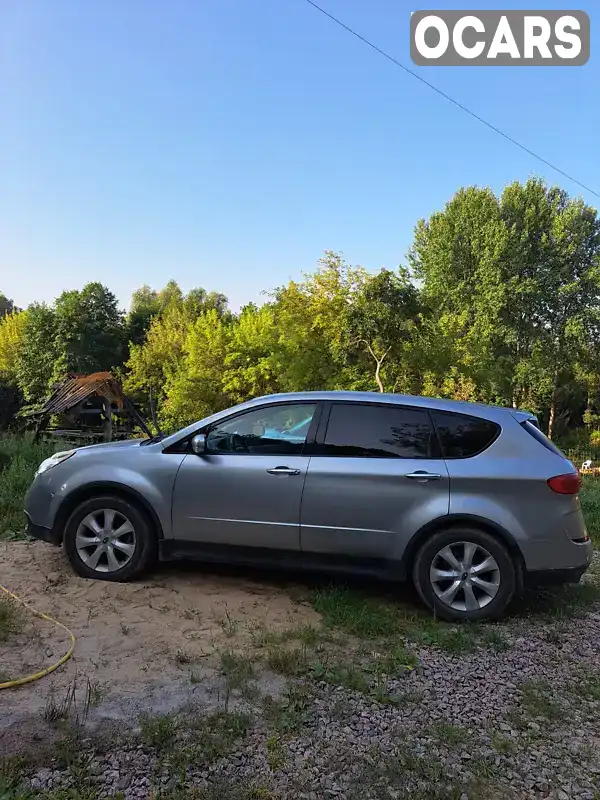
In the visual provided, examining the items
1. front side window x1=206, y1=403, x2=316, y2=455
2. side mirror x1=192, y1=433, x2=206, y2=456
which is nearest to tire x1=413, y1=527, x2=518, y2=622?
front side window x1=206, y1=403, x2=316, y2=455

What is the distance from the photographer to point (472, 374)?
2769 cm

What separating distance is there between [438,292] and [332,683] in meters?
28.7

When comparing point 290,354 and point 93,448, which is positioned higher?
point 290,354

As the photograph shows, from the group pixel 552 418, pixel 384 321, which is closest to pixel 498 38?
pixel 384 321

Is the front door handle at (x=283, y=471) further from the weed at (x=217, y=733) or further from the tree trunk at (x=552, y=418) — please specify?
the tree trunk at (x=552, y=418)

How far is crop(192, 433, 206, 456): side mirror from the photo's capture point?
461 cm

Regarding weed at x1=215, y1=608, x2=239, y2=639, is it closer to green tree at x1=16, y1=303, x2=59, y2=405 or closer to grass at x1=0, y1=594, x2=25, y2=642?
grass at x1=0, y1=594, x2=25, y2=642

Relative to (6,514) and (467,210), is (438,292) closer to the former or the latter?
(467,210)

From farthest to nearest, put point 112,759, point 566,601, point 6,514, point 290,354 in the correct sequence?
point 290,354 → point 6,514 → point 566,601 → point 112,759

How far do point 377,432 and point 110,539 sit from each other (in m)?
2.26

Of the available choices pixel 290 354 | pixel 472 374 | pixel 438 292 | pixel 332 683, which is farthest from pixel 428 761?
pixel 438 292

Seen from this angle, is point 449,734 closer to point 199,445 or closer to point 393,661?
point 393,661

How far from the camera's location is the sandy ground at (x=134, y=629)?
3004mm

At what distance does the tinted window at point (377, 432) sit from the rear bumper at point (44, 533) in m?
2.30
